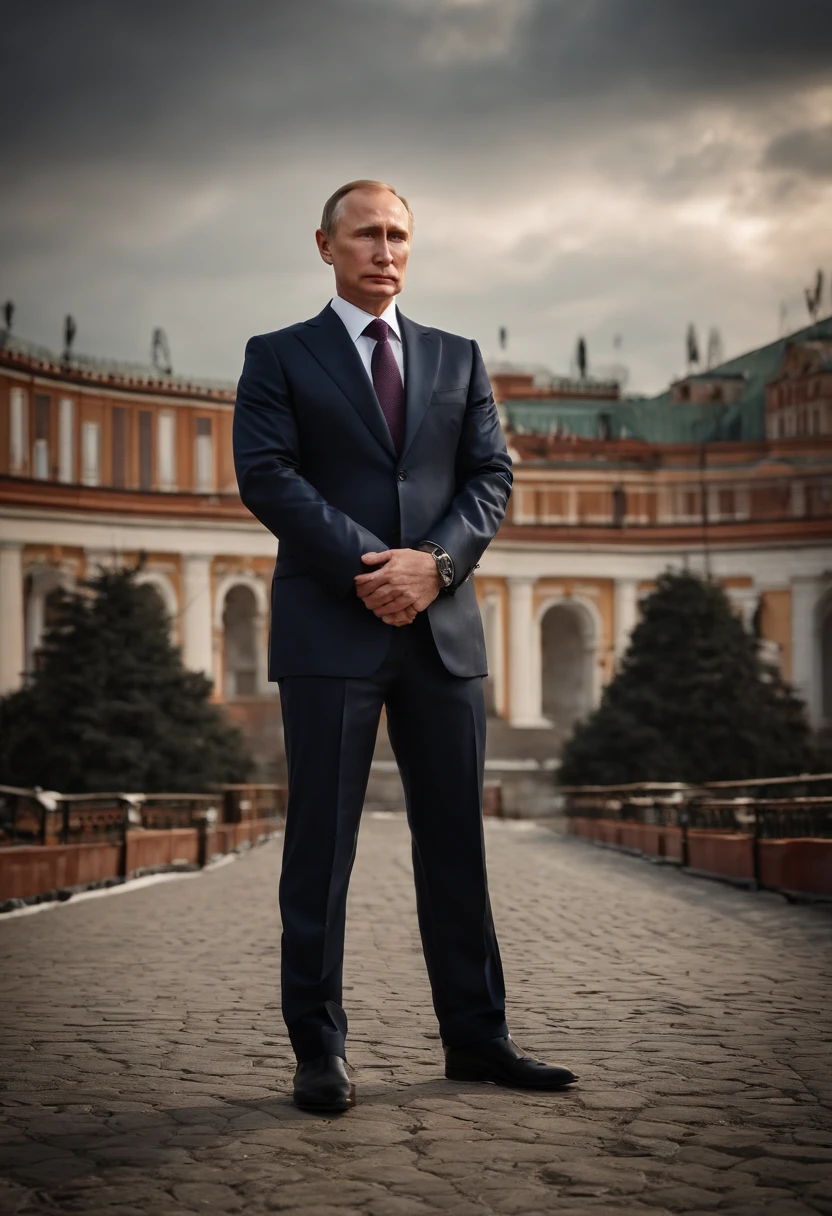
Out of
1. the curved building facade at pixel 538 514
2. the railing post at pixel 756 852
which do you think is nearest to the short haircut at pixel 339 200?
the railing post at pixel 756 852

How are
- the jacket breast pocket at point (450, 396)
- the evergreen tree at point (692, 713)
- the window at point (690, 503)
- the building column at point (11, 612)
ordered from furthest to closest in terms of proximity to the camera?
the window at point (690, 503) < the building column at point (11, 612) < the evergreen tree at point (692, 713) < the jacket breast pocket at point (450, 396)

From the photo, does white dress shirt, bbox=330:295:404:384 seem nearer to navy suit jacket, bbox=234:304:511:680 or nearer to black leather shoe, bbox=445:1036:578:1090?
navy suit jacket, bbox=234:304:511:680

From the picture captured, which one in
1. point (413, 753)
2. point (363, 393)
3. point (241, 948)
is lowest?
point (241, 948)

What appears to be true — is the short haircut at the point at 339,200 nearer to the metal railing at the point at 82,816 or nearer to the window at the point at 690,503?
the metal railing at the point at 82,816

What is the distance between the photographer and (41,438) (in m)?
55.3

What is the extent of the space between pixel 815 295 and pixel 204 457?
870 inches

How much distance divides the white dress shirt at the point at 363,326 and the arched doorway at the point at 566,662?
57206 millimetres

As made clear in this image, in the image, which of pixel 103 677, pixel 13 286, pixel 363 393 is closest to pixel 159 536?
pixel 13 286

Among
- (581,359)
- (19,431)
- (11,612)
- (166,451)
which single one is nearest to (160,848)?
(11,612)

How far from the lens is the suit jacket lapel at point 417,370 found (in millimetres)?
4633

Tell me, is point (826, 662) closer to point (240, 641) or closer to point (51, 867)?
point (240, 641)

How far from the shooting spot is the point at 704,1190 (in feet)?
10.9

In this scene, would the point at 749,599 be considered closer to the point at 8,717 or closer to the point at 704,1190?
the point at 8,717

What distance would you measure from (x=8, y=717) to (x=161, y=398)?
27037mm
